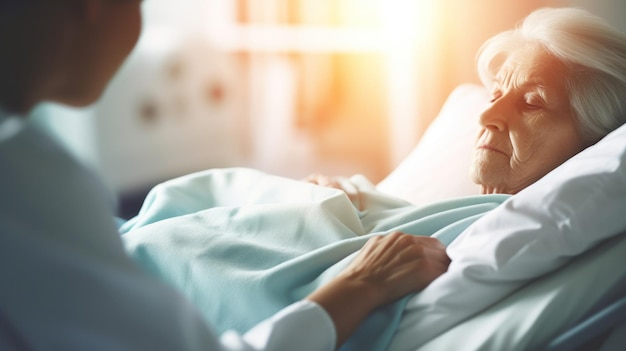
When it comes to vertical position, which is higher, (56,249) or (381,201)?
(56,249)

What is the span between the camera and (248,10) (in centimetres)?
404

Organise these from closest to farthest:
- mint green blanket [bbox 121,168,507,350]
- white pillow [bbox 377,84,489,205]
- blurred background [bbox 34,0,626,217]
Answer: mint green blanket [bbox 121,168,507,350] < white pillow [bbox 377,84,489,205] < blurred background [bbox 34,0,626,217]

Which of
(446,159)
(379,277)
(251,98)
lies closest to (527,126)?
(446,159)

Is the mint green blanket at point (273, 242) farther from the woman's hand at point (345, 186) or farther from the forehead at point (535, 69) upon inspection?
the forehead at point (535, 69)

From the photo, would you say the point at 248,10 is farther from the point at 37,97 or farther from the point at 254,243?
the point at 37,97

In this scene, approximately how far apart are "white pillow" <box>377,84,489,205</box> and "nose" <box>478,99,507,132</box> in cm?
22

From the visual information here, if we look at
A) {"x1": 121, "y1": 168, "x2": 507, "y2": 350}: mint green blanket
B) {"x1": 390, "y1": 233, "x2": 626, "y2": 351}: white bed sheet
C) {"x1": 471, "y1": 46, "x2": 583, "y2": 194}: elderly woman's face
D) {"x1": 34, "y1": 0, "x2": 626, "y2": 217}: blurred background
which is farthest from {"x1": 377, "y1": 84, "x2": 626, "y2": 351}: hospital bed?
{"x1": 34, "y1": 0, "x2": 626, "y2": 217}: blurred background

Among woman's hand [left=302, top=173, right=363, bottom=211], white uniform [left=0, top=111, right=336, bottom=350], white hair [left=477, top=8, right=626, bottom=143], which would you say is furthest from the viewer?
woman's hand [left=302, top=173, right=363, bottom=211]

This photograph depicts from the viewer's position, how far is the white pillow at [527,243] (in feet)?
3.23

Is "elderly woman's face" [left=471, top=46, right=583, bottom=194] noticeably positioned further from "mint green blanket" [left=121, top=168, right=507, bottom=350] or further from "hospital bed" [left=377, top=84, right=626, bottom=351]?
"hospital bed" [left=377, top=84, right=626, bottom=351]

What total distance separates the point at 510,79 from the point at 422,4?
1633 millimetres

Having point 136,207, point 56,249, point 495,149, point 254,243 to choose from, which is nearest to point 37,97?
point 56,249

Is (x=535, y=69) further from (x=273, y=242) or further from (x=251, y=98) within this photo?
(x=251, y=98)

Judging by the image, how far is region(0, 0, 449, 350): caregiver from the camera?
0.71 meters
